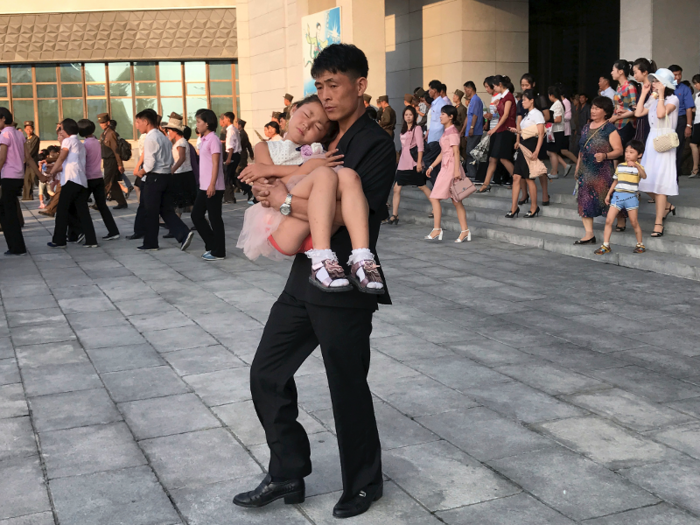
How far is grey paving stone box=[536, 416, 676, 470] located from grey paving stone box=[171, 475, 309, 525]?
1.47 m

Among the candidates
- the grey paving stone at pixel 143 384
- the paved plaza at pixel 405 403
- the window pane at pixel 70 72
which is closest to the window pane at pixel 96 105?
the window pane at pixel 70 72

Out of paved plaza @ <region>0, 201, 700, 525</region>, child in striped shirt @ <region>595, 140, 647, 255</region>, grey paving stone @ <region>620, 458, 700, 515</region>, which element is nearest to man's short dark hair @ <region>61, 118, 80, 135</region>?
paved plaza @ <region>0, 201, 700, 525</region>

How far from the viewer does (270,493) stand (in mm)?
3314

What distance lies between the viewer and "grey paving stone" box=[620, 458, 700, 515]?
3.35 m

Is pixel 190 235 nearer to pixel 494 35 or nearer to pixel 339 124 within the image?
pixel 339 124

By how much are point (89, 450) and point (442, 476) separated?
1.77m

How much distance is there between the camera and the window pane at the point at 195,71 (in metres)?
33.0

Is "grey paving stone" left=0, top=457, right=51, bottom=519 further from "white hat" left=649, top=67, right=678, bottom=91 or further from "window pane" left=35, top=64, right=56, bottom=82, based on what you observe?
"window pane" left=35, top=64, right=56, bottom=82

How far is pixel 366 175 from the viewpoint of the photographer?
A: 299 cm

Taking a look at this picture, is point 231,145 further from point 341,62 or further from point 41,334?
point 341,62

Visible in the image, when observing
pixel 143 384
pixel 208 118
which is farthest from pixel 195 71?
pixel 143 384

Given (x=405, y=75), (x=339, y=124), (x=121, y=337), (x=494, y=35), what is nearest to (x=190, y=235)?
(x=121, y=337)

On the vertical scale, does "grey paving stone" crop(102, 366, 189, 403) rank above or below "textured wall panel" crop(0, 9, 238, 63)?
below

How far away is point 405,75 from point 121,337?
17.5m
